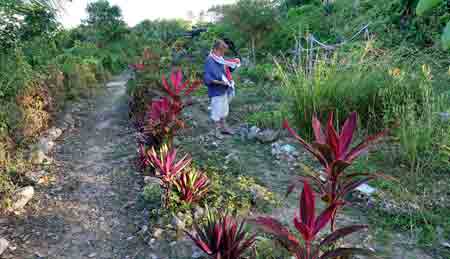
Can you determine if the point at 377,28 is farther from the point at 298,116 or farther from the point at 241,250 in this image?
the point at 241,250

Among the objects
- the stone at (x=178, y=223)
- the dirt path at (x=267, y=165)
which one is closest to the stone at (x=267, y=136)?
the dirt path at (x=267, y=165)

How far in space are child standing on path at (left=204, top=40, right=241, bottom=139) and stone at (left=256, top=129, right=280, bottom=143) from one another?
56 centimetres

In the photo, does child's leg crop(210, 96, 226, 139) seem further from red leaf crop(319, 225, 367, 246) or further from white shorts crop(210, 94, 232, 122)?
red leaf crop(319, 225, 367, 246)

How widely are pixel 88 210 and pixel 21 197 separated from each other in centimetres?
66

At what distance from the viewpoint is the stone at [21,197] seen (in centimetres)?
339

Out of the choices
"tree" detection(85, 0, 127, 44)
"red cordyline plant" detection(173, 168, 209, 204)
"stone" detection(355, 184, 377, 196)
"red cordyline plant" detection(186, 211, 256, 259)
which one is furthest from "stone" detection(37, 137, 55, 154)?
"tree" detection(85, 0, 127, 44)

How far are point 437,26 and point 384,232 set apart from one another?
248 inches

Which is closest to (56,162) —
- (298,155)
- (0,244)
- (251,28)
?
(0,244)

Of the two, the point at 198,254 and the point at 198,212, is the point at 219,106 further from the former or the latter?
the point at 198,254

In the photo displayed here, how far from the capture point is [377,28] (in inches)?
343

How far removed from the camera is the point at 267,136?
488 cm

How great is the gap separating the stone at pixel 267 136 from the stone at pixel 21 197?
2746 millimetres

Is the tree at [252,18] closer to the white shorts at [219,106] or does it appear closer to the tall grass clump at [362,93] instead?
the white shorts at [219,106]

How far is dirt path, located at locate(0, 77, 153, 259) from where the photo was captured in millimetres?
2865
